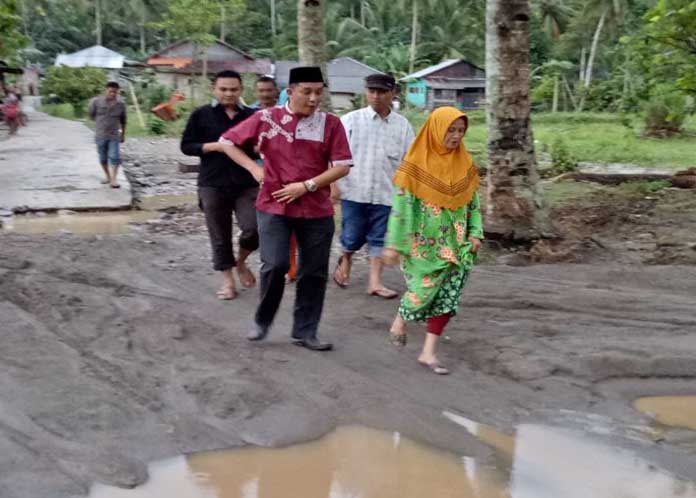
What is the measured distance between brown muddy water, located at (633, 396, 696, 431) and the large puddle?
63 cm

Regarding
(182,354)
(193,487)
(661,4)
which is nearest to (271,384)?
(182,354)

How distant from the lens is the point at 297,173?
5105 millimetres

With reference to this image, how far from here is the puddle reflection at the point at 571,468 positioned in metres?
3.72

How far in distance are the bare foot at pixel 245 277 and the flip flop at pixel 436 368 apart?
214 centimetres

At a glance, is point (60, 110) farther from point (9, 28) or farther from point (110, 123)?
point (9, 28)

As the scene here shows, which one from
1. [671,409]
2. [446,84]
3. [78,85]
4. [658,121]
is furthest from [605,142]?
[446,84]

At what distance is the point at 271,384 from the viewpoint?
4.73 m

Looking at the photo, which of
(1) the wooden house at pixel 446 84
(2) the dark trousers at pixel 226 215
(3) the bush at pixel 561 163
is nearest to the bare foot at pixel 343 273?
(2) the dark trousers at pixel 226 215

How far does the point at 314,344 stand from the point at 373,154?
192 cm

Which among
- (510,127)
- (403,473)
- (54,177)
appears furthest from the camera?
(54,177)

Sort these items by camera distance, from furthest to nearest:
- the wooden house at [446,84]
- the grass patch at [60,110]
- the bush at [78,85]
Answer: the wooden house at [446,84] → the grass patch at [60,110] → the bush at [78,85]

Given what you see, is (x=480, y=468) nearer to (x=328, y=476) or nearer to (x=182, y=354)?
(x=328, y=476)

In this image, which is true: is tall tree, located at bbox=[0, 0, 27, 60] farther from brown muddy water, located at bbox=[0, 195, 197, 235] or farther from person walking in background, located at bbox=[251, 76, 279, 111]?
person walking in background, located at bbox=[251, 76, 279, 111]

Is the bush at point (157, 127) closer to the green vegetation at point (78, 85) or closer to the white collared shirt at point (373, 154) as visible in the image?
the green vegetation at point (78, 85)
